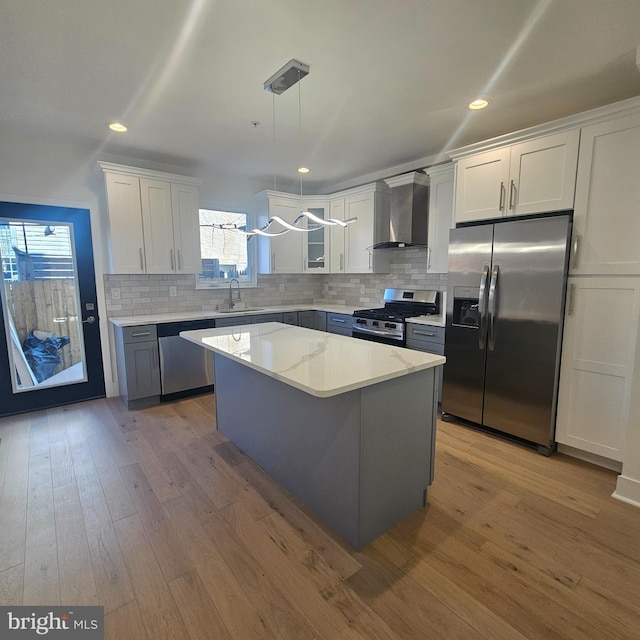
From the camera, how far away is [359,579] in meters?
1.56

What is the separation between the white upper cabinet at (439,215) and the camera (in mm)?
3480

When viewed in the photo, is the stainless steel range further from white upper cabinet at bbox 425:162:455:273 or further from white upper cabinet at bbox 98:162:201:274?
white upper cabinet at bbox 98:162:201:274

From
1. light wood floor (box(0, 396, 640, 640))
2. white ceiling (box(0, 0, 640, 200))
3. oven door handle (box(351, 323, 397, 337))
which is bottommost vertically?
light wood floor (box(0, 396, 640, 640))

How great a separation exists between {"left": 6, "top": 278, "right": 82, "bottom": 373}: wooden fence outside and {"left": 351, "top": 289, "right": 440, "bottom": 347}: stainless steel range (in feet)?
9.85

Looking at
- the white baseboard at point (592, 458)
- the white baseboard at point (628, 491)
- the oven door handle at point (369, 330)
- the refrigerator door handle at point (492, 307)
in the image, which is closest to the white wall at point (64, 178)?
the oven door handle at point (369, 330)

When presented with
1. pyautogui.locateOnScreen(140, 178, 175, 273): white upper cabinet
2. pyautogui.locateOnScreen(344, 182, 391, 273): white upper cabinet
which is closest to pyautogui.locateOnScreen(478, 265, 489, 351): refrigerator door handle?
pyautogui.locateOnScreen(344, 182, 391, 273): white upper cabinet

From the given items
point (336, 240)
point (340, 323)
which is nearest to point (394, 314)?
point (340, 323)

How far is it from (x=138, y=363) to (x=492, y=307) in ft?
10.8

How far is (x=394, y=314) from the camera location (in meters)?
3.89

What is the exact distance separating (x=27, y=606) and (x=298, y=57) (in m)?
2.97

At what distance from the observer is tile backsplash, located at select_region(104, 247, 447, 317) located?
3.89 metres

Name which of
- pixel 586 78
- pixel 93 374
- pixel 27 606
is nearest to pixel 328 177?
pixel 586 78

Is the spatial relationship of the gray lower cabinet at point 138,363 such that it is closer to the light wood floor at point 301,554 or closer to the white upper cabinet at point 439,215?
the light wood floor at point 301,554

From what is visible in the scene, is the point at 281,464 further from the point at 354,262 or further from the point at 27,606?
the point at 354,262
